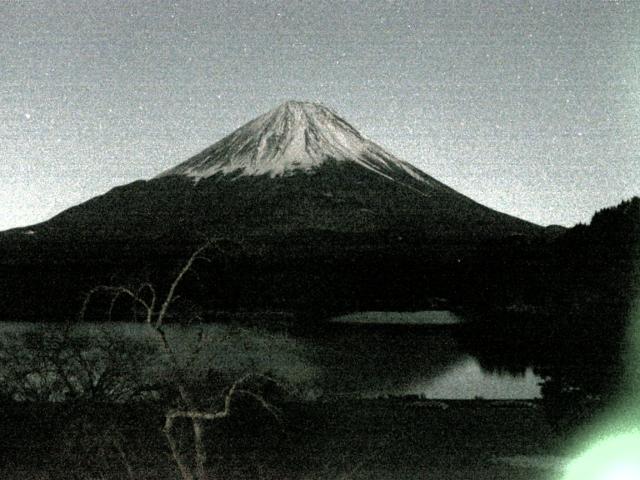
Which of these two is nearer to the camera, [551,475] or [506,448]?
[551,475]

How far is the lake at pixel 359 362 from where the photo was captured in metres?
23.5

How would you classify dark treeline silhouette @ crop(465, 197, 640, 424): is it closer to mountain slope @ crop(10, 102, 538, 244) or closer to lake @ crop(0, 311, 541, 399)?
lake @ crop(0, 311, 541, 399)

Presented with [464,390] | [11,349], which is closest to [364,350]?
[464,390]

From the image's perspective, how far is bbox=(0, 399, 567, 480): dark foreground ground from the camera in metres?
11.0

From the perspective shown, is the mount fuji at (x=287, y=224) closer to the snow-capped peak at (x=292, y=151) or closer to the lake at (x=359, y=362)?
the snow-capped peak at (x=292, y=151)

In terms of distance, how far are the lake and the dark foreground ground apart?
8.84 feet

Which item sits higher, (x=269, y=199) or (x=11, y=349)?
(x=269, y=199)

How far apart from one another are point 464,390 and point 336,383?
4275 mm

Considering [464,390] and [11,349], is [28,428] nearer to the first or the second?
[11,349]

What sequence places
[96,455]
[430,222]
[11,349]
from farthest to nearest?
[430,222], [11,349], [96,455]

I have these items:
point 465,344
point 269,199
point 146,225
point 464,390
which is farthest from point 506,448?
point 269,199

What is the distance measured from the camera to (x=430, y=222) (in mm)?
138750

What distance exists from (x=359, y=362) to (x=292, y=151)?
512ft

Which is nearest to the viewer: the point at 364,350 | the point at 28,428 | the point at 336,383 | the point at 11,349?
the point at 28,428
